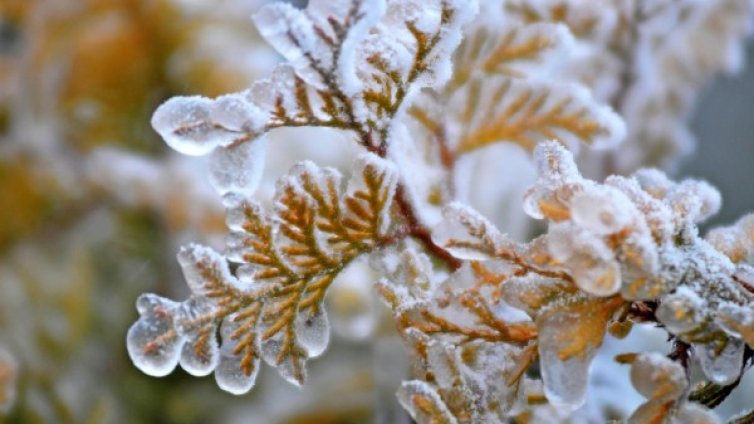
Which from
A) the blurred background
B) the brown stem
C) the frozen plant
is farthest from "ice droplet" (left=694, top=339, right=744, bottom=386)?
the blurred background

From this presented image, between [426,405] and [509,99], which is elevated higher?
[509,99]

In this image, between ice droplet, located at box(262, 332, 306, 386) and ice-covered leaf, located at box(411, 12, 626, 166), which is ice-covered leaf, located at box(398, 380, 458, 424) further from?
ice-covered leaf, located at box(411, 12, 626, 166)

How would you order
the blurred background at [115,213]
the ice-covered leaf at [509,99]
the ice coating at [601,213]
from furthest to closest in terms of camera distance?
the blurred background at [115,213] < the ice-covered leaf at [509,99] < the ice coating at [601,213]

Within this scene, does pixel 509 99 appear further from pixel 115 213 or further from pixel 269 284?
pixel 115 213

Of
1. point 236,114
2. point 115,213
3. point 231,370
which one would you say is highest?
point 236,114

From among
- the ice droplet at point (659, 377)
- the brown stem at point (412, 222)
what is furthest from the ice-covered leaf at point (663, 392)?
the brown stem at point (412, 222)

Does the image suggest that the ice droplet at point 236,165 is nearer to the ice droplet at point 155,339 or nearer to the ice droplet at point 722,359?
the ice droplet at point 155,339

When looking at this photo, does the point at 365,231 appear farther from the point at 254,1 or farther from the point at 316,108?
the point at 254,1

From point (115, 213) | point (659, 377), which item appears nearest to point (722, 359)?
point (659, 377)

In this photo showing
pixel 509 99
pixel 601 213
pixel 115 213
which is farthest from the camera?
pixel 115 213
